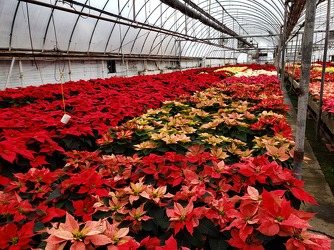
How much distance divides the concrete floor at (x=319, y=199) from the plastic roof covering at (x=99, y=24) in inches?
225

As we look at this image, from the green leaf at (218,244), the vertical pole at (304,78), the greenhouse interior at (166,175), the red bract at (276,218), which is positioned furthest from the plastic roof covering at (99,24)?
the red bract at (276,218)

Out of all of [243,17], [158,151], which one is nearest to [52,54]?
[158,151]

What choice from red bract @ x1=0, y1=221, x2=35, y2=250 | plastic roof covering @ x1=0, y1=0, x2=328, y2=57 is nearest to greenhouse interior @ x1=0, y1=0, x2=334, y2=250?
red bract @ x1=0, y1=221, x2=35, y2=250

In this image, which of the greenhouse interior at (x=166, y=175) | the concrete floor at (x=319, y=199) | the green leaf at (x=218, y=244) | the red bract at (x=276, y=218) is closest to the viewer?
the red bract at (x=276, y=218)

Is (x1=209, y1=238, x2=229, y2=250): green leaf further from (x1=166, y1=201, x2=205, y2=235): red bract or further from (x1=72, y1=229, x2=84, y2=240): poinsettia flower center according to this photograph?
(x1=72, y1=229, x2=84, y2=240): poinsettia flower center

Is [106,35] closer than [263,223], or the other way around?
[263,223]

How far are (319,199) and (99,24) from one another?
10668 millimetres

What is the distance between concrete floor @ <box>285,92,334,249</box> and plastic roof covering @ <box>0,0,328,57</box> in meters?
5.71

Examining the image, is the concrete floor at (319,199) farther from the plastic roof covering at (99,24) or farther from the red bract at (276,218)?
the plastic roof covering at (99,24)

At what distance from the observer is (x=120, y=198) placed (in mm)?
1354

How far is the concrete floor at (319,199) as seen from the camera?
248 centimetres

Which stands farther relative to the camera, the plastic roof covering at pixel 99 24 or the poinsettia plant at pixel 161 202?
the plastic roof covering at pixel 99 24

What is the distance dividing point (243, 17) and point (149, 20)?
1279cm

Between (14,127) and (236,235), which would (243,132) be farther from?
(14,127)
